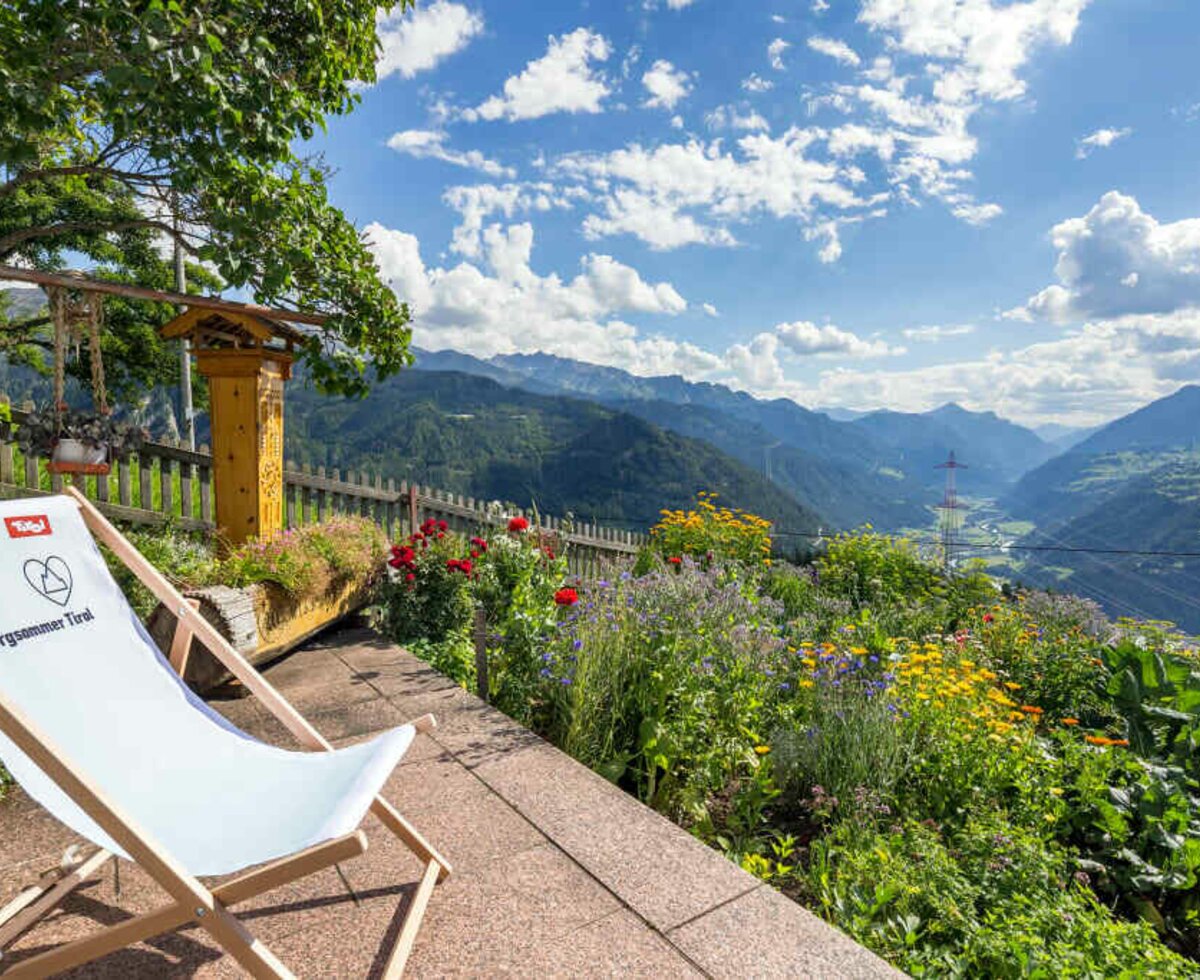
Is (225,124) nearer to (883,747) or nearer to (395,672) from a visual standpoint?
(395,672)

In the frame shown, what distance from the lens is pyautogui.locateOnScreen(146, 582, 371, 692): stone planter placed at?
3605mm

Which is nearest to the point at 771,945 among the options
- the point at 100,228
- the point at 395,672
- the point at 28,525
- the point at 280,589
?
the point at 28,525

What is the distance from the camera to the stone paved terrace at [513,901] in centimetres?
173

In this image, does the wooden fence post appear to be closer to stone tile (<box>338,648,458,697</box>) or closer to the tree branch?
stone tile (<box>338,648,458,697</box>)

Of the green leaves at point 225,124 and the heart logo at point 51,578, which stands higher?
the green leaves at point 225,124

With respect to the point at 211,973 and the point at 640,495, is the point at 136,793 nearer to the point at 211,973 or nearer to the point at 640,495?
the point at 211,973

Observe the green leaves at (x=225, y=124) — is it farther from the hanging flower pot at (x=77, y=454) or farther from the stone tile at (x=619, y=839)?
the stone tile at (x=619, y=839)

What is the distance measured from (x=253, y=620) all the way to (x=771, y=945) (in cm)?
328

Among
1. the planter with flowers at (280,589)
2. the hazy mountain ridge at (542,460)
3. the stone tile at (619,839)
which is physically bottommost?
the hazy mountain ridge at (542,460)

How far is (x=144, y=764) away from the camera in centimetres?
189

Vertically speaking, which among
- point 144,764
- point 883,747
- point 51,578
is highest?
point 51,578

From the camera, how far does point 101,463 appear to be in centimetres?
448

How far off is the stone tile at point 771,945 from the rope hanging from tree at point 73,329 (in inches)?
173

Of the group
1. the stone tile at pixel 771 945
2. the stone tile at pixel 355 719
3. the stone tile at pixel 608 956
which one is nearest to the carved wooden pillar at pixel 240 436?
the stone tile at pixel 355 719
